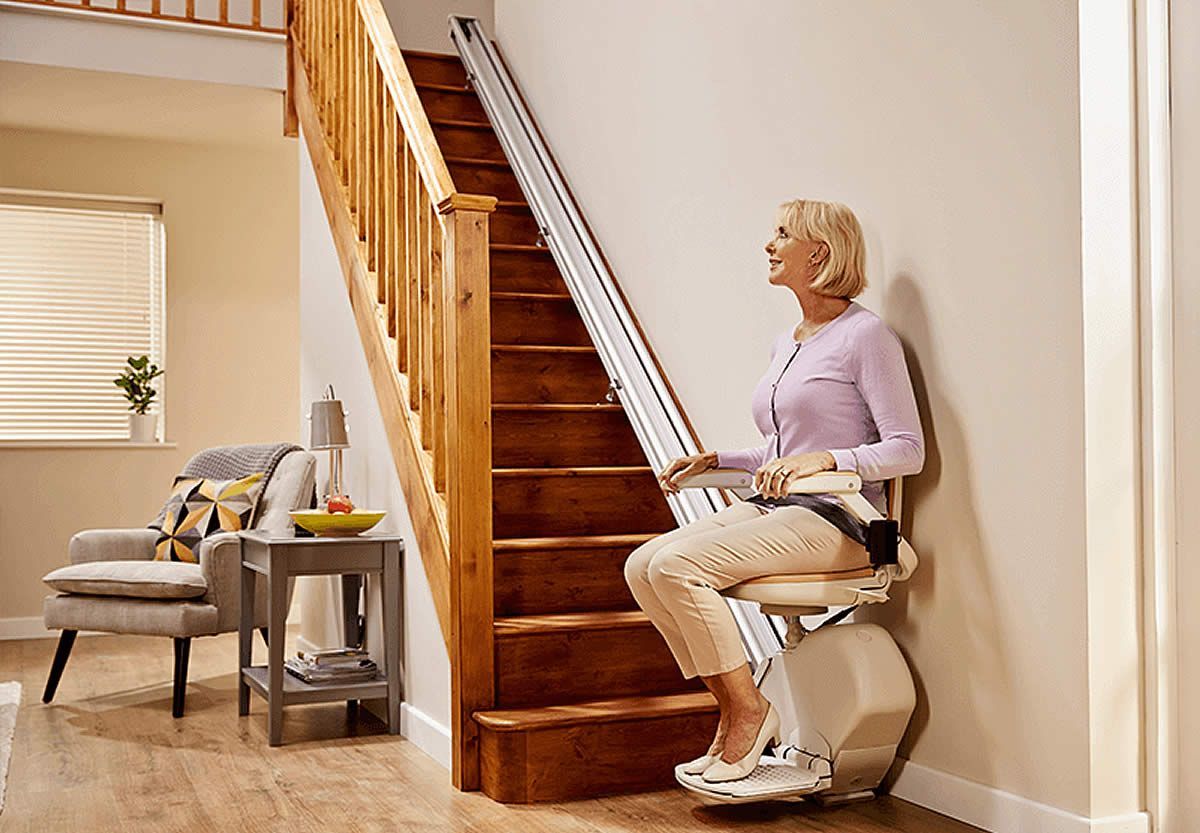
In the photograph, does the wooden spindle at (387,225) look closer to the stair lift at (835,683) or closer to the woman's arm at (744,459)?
the woman's arm at (744,459)

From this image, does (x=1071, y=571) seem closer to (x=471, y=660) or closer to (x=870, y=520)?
(x=870, y=520)

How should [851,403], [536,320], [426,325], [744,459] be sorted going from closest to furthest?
1. [851,403]
2. [744,459]
3. [426,325]
4. [536,320]

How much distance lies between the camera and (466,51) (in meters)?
5.78

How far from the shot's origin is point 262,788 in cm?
326

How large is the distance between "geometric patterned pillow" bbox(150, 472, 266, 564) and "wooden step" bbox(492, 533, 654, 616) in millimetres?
1605

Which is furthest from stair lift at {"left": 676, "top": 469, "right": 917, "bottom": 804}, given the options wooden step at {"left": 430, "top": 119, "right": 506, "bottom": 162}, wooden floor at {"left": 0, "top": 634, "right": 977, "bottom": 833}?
wooden step at {"left": 430, "top": 119, "right": 506, "bottom": 162}

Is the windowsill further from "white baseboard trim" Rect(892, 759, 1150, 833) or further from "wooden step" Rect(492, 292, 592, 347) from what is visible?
"white baseboard trim" Rect(892, 759, 1150, 833)

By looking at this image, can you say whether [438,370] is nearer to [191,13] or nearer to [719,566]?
[719,566]

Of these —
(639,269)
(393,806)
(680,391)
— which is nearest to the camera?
(393,806)

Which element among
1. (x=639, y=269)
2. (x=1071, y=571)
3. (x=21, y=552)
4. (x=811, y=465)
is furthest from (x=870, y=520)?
A: (x=21, y=552)

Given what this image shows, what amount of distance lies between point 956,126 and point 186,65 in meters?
3.95

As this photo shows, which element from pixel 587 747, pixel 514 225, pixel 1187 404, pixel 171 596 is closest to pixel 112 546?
pixel 171 596

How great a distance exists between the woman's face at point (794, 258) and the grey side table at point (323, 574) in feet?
5.00

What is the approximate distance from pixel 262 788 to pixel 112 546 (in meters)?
2.15
